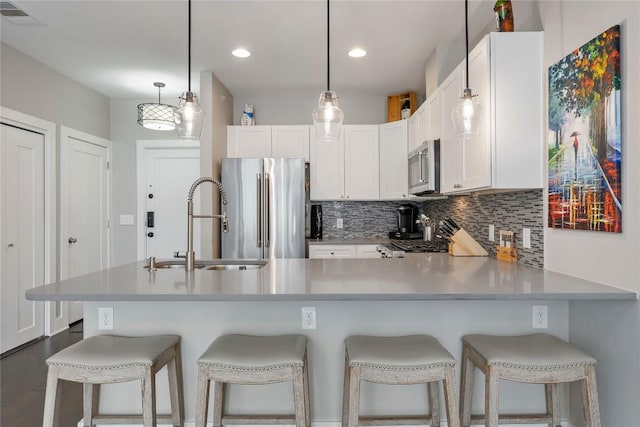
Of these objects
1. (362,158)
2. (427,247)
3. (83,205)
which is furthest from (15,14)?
(427,247)

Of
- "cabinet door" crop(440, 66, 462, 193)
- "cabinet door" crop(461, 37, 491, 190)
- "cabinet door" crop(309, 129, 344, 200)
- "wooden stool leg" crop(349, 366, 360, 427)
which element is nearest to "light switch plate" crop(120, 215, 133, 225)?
"cabinet door" crop(309, 129, 344, 200)

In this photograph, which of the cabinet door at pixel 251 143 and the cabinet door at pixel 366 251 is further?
the cabinet door at pixel 251 143

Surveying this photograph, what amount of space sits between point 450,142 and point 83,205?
3.79 meters

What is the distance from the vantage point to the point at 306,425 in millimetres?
1656

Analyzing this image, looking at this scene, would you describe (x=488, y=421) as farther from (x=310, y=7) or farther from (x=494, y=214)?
(x=310, y=7)

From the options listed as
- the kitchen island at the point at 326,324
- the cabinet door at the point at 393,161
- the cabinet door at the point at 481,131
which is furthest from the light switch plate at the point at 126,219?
the cabinet door at the point at 481,131

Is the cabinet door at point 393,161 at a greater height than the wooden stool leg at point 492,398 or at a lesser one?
greater

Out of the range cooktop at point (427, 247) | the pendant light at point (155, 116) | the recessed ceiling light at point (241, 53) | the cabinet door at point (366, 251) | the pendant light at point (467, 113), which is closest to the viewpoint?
the pendant light at point (467, 113)

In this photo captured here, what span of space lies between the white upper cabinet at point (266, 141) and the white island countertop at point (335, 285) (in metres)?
2.21

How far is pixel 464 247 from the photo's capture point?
285 centimetres

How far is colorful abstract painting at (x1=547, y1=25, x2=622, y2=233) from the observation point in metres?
1.63

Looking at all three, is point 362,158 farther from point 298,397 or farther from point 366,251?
point 298,397

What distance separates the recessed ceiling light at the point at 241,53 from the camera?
11.1 feet

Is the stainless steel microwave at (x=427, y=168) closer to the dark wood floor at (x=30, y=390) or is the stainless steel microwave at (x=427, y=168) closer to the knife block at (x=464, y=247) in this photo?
the knife block at (x=464, y=247)
